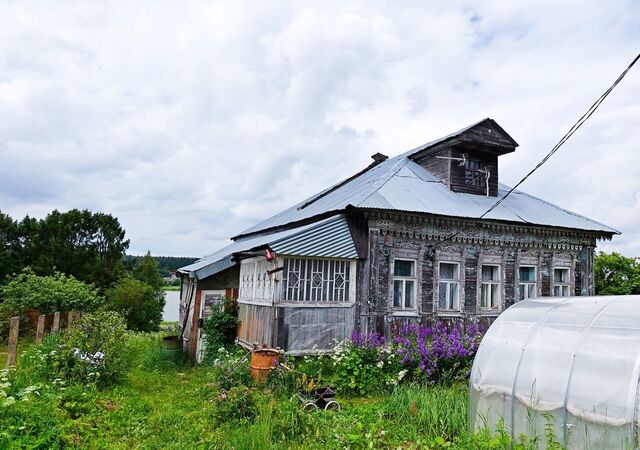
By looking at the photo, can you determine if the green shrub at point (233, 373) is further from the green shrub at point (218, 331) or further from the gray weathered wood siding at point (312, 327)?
the green shrub at point (218, 331)

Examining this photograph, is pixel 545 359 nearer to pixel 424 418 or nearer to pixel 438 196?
pixel 424 418

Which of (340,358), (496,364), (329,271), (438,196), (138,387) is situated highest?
(438,196)

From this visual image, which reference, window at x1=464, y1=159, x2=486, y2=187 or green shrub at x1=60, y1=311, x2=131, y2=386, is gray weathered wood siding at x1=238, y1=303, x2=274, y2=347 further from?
window at x1=464, y1=159, x2=486, y2=187

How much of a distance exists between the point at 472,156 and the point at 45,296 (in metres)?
15.5

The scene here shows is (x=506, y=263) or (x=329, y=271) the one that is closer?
(x=329, y=271)

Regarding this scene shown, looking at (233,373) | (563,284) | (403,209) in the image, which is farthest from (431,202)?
(233,373)

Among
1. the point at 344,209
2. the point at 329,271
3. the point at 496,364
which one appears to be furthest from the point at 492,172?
the point at 496,364

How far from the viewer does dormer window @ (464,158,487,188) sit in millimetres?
13695

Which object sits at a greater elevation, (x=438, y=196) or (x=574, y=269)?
(x=438, y=196)

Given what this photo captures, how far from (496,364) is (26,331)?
1467cm

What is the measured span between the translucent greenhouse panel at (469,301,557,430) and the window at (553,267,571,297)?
782 centimetres

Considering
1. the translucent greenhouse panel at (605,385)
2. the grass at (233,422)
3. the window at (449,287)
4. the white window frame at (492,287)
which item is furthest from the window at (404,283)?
the translucent greenhouse panel at (605,385)

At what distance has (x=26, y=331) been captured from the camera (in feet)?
46.9

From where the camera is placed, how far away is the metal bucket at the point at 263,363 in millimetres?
8570
